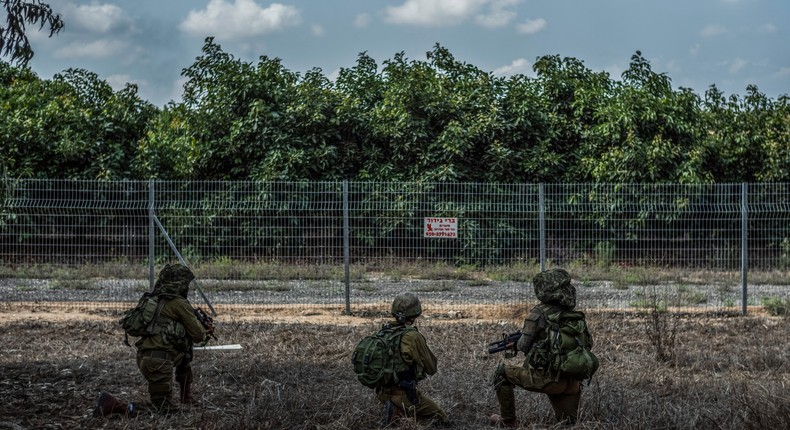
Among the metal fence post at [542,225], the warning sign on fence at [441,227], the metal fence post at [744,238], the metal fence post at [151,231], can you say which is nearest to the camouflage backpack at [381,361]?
the warning sign on fence at [441,227]

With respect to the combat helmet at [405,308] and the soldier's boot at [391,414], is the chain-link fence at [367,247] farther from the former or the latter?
the soldier's boot at [391,414]

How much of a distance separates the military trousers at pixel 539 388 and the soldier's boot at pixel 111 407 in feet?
8.54

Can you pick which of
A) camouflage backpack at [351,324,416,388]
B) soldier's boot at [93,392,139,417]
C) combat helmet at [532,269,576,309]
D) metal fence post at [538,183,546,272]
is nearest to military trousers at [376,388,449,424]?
camouflage backpack at [351,324,416,388]

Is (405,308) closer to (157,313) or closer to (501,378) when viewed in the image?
(501,378)

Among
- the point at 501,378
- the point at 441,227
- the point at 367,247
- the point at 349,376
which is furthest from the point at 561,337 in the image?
the point at 367,247

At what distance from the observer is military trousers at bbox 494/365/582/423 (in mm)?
5977

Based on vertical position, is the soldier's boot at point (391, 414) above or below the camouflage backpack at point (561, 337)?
below

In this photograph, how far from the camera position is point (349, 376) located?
326 inches

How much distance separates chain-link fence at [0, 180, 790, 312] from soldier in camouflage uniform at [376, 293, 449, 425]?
6.58 m

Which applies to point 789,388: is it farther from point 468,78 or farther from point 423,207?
point 468,78

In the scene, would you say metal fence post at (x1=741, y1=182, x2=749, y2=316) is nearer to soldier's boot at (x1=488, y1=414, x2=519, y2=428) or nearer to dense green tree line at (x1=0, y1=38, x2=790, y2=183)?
dense green tree line at (x1=0, y1=38, x2=790, y2=183)

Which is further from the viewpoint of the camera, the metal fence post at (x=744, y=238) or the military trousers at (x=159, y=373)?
the metal fence post at (x=744, y=238)

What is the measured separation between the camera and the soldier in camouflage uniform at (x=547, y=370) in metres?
5.93

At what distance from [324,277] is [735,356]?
6.23 m
